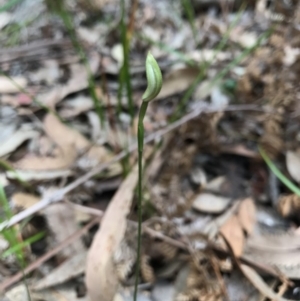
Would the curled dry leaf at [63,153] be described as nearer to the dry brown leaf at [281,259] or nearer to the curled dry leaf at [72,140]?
the curled dry leaf at [72,140]

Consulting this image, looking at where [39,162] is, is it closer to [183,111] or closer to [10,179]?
[10,179]

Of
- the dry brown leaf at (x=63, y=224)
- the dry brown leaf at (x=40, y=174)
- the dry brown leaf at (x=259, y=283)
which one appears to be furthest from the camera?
the dry brown leaf at (x=40, y=174)

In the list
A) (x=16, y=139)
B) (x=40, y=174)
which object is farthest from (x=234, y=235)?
(x=16, y=139)

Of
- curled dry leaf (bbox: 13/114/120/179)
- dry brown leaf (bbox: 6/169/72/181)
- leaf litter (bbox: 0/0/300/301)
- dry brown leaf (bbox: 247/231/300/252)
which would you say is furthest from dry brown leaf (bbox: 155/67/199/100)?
dry brown leaf (bbox: 247/231/300/252)

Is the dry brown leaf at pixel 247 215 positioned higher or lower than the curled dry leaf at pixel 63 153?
lower

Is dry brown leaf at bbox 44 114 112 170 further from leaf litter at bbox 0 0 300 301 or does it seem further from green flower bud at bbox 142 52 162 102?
green flower bud at bbox 142 52 162 102

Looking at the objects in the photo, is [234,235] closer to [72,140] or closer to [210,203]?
[210,203]

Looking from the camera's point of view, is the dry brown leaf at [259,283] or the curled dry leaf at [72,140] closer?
the dry brown leaf at [259,283]

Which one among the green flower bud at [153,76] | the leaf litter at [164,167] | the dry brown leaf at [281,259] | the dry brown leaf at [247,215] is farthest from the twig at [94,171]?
the green flower bud at [153,76]
